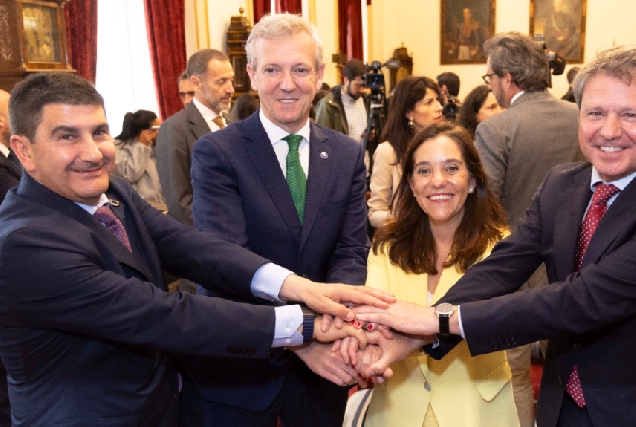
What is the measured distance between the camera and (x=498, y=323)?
5.67 ft

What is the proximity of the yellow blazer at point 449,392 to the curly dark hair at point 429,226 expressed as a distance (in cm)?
31

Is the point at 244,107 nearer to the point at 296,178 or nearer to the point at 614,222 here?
the point at 296,178

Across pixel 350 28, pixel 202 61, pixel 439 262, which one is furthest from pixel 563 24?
pixel 439 262

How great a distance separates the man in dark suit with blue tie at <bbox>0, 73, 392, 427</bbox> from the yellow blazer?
1.42 ft

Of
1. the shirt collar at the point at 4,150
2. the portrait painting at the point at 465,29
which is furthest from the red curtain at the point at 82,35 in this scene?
the portrait painting at the point at 465,29

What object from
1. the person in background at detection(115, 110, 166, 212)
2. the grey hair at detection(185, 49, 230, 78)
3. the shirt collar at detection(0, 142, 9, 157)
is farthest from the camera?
the person in background at detection(115, 110, 166, 212)

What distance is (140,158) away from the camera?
5066 mm

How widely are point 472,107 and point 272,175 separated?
9.84 feet

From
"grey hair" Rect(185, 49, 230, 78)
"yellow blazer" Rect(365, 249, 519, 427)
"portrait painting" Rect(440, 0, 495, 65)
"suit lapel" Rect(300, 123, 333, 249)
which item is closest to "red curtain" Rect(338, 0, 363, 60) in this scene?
"portrait painting" Rect(440, 0, 495, 65)

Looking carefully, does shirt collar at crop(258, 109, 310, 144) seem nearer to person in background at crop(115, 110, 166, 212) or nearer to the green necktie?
the green necktie

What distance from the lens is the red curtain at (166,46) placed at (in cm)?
681

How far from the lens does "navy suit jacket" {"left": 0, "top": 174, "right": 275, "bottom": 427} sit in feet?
4.93

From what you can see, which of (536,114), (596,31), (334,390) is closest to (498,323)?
(334,390)

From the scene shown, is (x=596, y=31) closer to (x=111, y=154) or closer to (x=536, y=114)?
(x=536, y=114)
